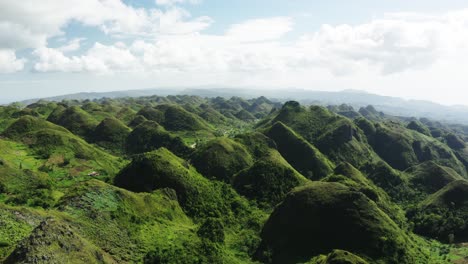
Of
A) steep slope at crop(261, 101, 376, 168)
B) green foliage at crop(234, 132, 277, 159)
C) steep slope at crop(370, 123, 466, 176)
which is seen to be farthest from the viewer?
steep slope at crop(370, 123, 466, 176)

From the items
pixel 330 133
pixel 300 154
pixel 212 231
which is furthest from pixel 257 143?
pixel 212 231

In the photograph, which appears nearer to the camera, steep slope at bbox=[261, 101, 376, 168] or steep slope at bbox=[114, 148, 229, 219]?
steep slope at bbox=[114, 148, 229, 219]

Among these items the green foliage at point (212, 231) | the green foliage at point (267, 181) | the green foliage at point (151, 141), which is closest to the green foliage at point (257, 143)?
the green foliage at point (267, 181)

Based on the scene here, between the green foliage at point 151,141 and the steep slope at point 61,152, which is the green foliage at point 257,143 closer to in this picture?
the green foliage at point 151,141

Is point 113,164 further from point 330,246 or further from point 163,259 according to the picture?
point 330,246

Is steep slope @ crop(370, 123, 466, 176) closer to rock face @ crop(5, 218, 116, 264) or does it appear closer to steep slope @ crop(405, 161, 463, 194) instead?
steep slope @ crop(405, 161, 463, 194)

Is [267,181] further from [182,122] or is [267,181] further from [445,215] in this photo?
[182,122]

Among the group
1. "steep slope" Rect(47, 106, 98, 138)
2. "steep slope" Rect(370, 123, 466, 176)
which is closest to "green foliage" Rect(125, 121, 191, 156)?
"steep slope" Rect(47, 106, 98, 138)

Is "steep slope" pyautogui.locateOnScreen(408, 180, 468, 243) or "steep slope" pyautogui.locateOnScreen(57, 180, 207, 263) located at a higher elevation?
"steep slope" pyautogui.locateOnScreen(57, 180, 207, 263)
